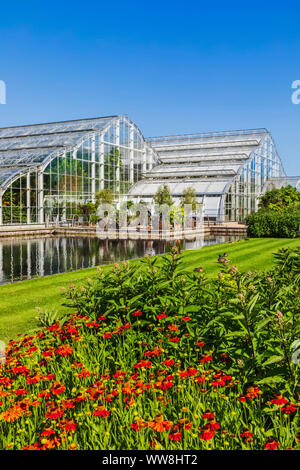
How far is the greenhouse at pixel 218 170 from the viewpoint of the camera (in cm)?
4575

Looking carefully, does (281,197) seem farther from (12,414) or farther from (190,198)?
(12,414)

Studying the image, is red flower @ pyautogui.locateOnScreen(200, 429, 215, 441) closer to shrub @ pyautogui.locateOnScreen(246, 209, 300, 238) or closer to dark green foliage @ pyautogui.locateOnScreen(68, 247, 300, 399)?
dark green foliage @ pyautogui.locateOnScreen(68, 247, 300, 399)

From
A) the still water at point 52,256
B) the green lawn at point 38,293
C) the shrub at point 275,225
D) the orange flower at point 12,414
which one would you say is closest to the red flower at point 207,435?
the orange flower at point 12,414

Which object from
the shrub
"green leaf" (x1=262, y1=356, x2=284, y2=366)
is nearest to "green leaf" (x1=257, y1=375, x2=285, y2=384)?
"green leaf" (x1=262, y1=356, x2=284, y2=366)

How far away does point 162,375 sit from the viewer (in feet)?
14.3

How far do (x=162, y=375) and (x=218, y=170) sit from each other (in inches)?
1812

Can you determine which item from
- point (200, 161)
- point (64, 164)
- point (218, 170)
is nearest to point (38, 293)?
point (64, 164)

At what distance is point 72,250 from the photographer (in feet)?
75.3

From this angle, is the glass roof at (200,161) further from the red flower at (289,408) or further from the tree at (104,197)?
the red flower at (289,408)

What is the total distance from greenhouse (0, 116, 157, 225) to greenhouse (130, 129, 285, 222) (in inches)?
135

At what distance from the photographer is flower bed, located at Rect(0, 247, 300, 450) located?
321cm

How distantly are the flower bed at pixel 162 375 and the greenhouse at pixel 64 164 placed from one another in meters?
30.3

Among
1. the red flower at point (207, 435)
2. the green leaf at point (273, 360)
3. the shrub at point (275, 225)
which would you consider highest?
the shrub at point (275, 225)
